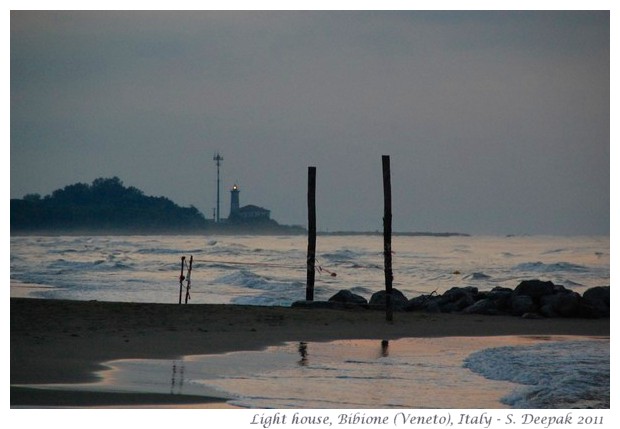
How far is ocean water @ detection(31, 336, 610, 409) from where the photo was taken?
1043 centimetres

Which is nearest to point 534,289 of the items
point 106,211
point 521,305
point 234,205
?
point 521,305

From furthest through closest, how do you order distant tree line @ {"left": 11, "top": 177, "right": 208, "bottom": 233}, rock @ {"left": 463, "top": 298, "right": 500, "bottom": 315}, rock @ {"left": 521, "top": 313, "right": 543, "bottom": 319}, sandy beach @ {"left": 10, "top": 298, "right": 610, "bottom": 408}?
distant tree line @ {"left": 11, "top": 177, "right": 208, "bottom": 233}, rock @ {"left": 463, "top": 298, "right": 500, "bottom": 315}, rock @ {"left": 521, "top": 313, "right": 543, "bottom": 319}, sandy beach @ {"left": 10, "top": 298, "right": 610, "bottom": 408}

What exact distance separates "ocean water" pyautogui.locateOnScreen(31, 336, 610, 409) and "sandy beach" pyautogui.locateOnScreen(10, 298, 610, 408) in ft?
1.61

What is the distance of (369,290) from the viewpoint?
3316cm

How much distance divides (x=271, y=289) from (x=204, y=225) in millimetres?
116344

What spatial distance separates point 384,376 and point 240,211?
127325 millimetres

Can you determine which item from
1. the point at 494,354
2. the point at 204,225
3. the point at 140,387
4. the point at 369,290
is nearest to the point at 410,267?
the point at 369,290

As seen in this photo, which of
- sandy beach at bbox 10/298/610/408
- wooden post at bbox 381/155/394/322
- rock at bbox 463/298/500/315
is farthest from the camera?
rock at bbox 463/298/500/315

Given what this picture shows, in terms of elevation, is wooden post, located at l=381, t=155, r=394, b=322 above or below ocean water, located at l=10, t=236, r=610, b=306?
above

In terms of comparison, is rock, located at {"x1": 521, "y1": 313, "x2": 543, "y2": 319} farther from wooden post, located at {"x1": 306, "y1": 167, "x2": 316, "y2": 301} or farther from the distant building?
the distant building

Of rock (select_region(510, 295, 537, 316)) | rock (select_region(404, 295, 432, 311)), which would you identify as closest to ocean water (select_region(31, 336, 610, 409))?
rock (select_region(510, 295, 537, 316))

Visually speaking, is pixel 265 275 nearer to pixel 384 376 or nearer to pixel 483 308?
pixel 483 308

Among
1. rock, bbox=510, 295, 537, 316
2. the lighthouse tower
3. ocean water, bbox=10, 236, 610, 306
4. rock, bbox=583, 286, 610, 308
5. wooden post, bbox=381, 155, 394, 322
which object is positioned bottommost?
ocean water, bbox=10, 236, 610, 306
